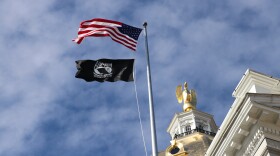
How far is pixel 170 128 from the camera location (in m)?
73.2

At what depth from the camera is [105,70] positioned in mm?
28656

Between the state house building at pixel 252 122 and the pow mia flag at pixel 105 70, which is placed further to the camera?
the pow mia flag at pixel 105 70

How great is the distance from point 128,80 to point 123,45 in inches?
71.0

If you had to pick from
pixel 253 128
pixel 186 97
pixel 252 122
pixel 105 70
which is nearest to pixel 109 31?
pixel 105 70

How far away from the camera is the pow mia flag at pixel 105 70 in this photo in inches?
1125

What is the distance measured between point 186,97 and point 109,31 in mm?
41014

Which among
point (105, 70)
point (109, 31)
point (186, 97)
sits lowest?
point (105, 70)

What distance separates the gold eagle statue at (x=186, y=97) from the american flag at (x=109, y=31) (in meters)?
39.6

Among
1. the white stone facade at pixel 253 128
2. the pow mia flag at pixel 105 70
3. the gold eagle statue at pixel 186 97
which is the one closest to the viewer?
the white stone facade at pixel 253 128

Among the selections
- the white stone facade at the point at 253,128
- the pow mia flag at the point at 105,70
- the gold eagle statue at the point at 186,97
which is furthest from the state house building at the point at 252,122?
the gold eagle statue at the point at 186,97

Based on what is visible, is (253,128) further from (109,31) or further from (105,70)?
(109,31)

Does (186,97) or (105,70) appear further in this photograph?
(186,97)

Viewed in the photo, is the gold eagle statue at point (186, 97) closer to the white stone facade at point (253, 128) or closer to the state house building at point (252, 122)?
the state house building at point (252, 122)

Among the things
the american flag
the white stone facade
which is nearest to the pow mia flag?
the american flag
